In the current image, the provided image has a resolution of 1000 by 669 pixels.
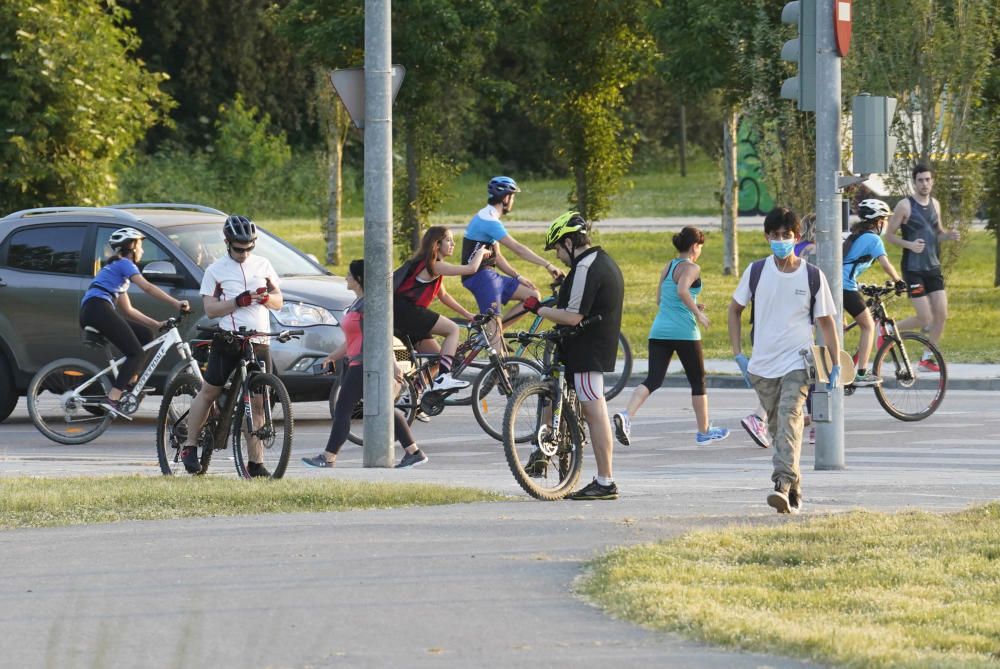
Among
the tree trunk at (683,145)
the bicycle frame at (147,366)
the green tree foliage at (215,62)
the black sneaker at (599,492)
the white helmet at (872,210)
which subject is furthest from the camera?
the tree trunk at (683,145)

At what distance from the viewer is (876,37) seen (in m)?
24.3

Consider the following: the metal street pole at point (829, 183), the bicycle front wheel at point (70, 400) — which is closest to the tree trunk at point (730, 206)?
the bicycle front wheel at point (70, 400)

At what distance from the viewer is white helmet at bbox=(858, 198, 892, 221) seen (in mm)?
15079

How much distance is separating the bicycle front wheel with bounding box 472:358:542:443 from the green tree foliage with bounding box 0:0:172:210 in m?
12.5

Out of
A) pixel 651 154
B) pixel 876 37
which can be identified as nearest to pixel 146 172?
pixel 651 154

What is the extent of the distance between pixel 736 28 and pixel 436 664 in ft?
76.3

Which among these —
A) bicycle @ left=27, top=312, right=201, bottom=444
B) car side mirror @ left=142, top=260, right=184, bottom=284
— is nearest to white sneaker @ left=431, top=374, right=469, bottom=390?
bicycle @ left=27, top=312, right=201, bottom=444

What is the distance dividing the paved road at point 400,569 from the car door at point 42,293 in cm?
216

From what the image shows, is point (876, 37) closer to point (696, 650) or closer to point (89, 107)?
point (89, 107)

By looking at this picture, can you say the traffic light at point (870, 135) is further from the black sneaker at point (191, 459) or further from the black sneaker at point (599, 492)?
the black sneaker at point (191, 459)

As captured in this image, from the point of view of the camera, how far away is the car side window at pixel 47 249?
50.7ft

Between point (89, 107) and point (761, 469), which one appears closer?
point (761, 469)

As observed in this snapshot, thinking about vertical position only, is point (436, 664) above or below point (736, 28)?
below

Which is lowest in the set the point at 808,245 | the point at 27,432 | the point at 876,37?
the point at 27,432
